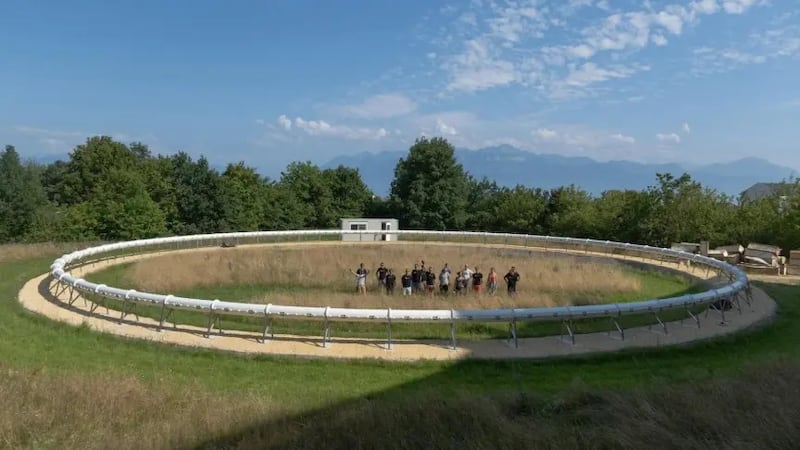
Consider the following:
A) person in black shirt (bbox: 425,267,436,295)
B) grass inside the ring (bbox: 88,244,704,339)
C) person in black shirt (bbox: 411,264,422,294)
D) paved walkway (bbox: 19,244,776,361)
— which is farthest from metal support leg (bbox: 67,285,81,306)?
person in black shirt (bbox: 425,267,436,295)

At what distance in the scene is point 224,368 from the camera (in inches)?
488

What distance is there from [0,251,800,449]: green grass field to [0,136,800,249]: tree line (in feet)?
92.2

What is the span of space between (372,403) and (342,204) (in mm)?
53671

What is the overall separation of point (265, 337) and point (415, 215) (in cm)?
3894

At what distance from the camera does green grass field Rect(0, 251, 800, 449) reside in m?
6.80

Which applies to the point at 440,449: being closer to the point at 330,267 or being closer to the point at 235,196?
the point at 330,267

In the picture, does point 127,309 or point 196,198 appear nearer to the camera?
point 127,309

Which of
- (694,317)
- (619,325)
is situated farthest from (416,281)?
(694,317)

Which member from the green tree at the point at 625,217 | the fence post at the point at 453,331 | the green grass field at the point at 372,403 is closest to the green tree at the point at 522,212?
the green tree at the point at 625,217

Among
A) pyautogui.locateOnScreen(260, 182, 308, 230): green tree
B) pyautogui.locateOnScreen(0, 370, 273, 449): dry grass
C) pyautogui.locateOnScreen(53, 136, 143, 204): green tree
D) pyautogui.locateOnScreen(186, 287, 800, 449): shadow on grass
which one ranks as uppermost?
pyautogui.locateOnScreen(53, 136, 143, 204): green tree

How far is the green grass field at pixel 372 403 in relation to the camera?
680 centimetres

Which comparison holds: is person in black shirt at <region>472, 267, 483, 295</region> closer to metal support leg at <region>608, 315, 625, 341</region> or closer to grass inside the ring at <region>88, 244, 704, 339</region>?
grass inside the ring at <region>88, 244, 704, 339</region>

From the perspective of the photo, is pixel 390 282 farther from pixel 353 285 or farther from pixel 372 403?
pixel 372 403

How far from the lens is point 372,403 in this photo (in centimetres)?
881
